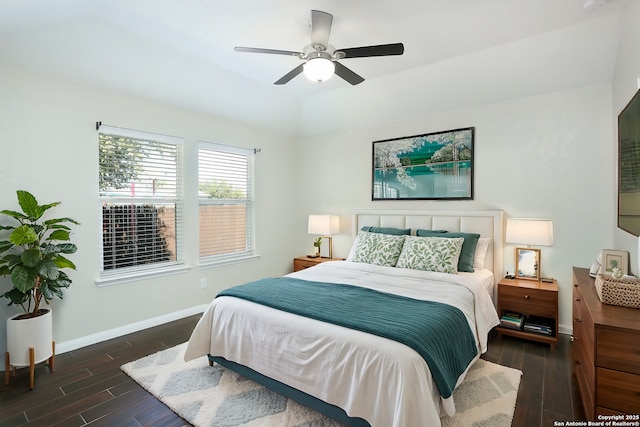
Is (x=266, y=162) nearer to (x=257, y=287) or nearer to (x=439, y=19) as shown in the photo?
(x=257, y=287)

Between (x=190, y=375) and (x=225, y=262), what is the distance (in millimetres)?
1969

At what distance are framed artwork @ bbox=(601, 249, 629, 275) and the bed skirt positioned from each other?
2.30m

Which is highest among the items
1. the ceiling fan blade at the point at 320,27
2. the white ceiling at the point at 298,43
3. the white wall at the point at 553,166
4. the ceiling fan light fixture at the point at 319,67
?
the white ceiling at the point at 298,43

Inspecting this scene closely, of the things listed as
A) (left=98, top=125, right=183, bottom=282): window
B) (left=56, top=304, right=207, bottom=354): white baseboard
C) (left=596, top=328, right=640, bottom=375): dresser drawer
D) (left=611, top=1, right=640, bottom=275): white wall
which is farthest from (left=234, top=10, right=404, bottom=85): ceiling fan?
(left=56, top=304, right=207, bottom=354): white baseboard

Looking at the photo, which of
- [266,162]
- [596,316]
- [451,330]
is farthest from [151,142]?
[596,316]

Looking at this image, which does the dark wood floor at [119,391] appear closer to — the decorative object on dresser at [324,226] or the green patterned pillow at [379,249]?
the green patterned pillow at [379,249]

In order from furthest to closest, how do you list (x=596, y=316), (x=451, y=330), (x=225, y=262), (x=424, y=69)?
(x=225, y=262), (x=424, y=69), (x=451, y=330), (x=596, y=316)

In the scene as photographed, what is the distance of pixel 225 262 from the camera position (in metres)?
4.42

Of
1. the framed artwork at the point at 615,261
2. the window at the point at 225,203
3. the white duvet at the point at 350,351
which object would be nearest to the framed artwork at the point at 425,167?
the white duvet at the point at 350,351

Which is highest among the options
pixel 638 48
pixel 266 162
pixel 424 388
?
pixel 638 48

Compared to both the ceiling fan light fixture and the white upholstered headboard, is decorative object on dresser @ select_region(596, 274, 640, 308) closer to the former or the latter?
the white upholstered headboard

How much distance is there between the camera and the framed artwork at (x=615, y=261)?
2.49 meters

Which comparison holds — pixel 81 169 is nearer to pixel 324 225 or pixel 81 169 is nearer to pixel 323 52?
pixel 323 52

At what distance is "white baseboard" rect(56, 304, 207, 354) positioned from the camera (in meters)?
3.03
